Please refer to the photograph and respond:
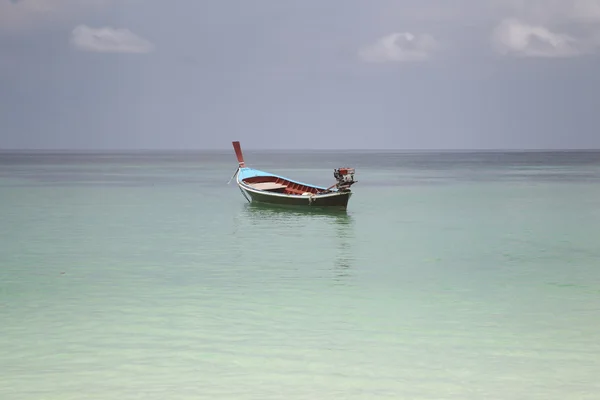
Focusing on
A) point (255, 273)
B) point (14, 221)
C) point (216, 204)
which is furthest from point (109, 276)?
point (216, 204)

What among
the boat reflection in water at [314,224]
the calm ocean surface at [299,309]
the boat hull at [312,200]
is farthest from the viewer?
the boat hull at [312,200]

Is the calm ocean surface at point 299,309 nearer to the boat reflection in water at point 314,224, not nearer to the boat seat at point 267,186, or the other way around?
the boat reflection in water at point 314,224

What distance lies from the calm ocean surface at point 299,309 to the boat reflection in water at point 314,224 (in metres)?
0.10

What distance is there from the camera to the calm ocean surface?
311 inches

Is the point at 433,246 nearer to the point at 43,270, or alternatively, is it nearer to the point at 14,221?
the point at 43,270

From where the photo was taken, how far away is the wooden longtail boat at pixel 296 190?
25.3 m

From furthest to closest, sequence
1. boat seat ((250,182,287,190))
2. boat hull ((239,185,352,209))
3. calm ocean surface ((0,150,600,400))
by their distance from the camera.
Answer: boat seat ((250,182,287,190)) → boat hull ((239,185,352,209)) → calm ocean surface ((0,150,600,400))

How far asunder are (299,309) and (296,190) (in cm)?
1680

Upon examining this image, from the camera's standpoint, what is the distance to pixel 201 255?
1700cm

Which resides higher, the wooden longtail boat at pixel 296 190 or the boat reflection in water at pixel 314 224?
the wooden longtail boat at pixel 296 190

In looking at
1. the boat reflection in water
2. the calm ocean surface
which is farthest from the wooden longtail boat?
the calm ocean surface

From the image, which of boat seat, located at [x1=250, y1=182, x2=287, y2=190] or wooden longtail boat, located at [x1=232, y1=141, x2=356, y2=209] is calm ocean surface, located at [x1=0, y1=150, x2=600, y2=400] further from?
boat seat, located at [x1=250, y1=182, x2=287, y2=190]

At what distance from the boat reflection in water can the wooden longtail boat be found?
345mm

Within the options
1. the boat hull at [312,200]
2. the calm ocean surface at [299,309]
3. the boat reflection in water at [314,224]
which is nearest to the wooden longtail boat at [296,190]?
the boat hull at [312,200]
